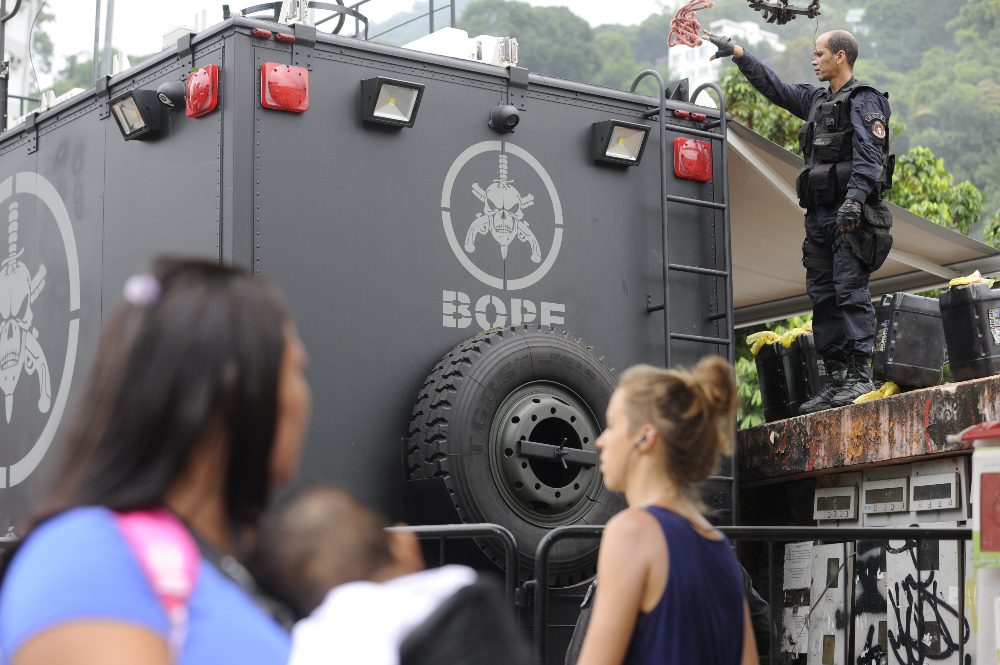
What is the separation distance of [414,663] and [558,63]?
65.9 meters

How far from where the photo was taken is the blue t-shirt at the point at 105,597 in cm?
110

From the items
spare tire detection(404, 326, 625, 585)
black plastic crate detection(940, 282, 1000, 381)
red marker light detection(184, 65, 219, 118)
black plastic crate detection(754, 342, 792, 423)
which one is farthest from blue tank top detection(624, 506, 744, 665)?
black plastic crate detection(754, 342, 792, 423)

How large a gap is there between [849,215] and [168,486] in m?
5.10

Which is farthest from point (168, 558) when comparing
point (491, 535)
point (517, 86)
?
point (517, 86)

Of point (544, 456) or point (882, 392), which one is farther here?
point (882, 392)

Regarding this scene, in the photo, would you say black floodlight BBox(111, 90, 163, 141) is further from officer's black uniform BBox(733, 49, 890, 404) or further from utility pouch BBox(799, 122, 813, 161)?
utility pouch BBox(799, 122, 813, 161)

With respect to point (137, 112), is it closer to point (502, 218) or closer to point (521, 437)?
point (502, 218)

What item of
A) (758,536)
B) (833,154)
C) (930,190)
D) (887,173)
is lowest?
(758,536)

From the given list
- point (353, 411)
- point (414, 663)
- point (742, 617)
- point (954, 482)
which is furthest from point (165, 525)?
point (954, 482)

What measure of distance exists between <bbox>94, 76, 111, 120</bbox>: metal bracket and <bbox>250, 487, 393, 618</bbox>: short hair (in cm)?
428

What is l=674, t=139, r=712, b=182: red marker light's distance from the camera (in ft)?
19.3

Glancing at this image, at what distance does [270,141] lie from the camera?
15.4ft

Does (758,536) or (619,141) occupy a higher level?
(619,141)

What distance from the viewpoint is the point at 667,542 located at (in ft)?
7.61
